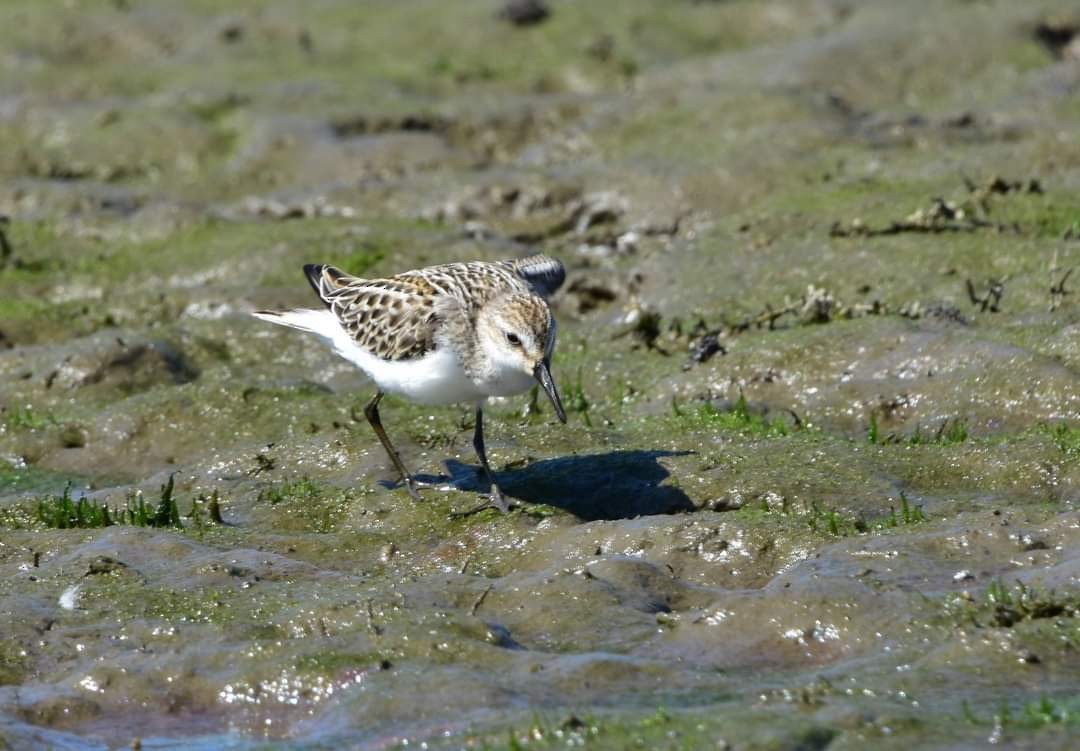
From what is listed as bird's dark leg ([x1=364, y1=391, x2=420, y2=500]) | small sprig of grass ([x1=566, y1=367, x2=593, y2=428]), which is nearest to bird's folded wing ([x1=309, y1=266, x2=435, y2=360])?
bird's dark leg ([x1=364, y1=391, x2=420, y2=500])

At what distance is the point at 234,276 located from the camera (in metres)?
14.3

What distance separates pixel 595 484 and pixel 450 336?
44.7 inches

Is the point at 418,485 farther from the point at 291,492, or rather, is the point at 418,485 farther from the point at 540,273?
the point at 540,273

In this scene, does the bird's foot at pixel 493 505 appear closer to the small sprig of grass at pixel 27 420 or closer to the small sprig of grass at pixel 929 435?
the small sprig of grass at pixel 929 435

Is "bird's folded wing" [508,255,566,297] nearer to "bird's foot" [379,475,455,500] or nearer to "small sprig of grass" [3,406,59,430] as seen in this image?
"bird's foot" [379,475,455,500]

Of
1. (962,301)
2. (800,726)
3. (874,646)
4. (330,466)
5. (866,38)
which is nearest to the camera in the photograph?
(800,726)

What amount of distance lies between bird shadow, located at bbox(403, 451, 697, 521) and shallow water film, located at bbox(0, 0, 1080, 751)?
26 mm

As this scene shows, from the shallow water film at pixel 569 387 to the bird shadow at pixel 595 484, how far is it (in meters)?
0.03

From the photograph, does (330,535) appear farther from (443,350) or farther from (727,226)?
(727,226)

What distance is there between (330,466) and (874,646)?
3898 millimetres

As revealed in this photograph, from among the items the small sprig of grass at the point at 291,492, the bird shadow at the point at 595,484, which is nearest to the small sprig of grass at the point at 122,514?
the small sprig of grass at the point at 291,492

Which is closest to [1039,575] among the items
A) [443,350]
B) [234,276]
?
[443,350]

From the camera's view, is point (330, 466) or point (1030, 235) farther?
point (1030, 235)

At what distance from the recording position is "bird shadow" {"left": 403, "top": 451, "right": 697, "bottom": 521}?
8703mm
